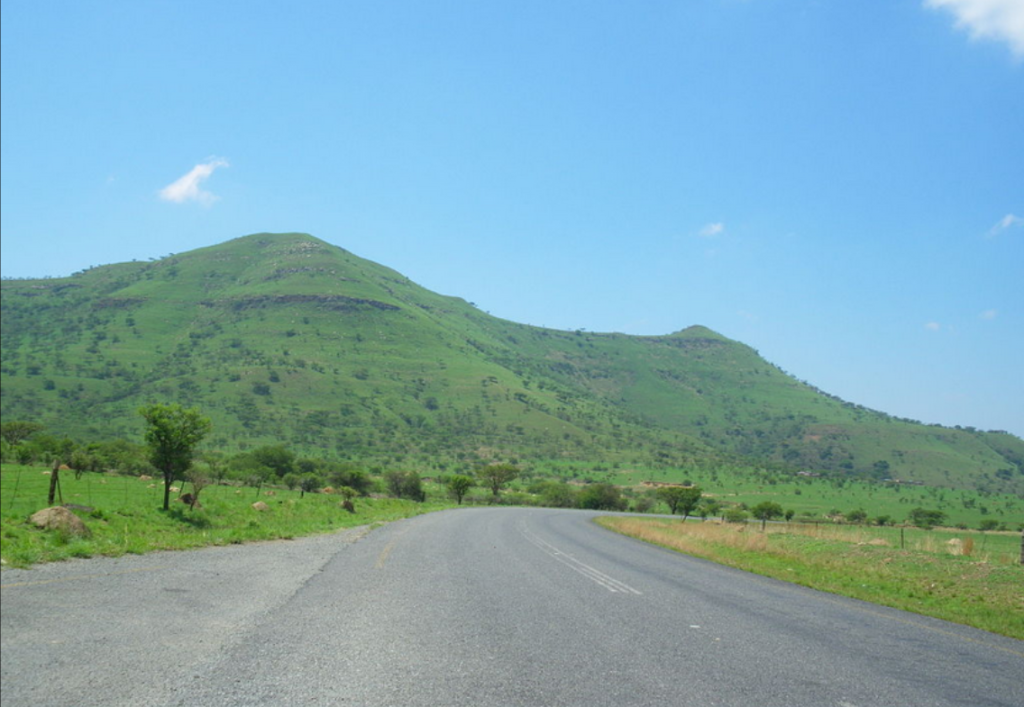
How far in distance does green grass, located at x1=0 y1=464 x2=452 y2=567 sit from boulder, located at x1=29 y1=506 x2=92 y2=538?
7.6 inches

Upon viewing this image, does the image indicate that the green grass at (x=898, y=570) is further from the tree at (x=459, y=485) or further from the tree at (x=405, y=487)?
the tree at (x=459, y=485)

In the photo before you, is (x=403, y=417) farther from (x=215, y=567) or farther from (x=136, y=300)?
(x=215, y=567)

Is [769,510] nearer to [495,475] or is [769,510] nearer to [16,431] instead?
[495,475]

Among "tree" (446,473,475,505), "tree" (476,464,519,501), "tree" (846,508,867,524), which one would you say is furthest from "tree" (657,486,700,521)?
"tree" (446,473,475,505)

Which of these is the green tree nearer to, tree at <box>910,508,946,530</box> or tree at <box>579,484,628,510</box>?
tree at <box>579,484,628,510</box>

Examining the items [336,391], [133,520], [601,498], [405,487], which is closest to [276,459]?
[405,487]

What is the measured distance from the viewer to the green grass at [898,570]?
528 inches

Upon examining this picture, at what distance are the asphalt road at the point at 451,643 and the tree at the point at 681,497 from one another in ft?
212

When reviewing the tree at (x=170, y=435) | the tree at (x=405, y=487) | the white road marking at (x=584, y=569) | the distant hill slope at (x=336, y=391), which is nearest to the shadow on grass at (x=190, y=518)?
the tree at (x=170, y=435)

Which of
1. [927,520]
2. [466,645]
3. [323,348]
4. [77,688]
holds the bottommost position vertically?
[927,520]

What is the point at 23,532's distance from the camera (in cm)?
1310

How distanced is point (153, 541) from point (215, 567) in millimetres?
3662

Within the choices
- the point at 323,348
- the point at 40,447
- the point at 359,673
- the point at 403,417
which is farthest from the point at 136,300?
the point at 359,673

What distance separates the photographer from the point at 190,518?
2581 cm
